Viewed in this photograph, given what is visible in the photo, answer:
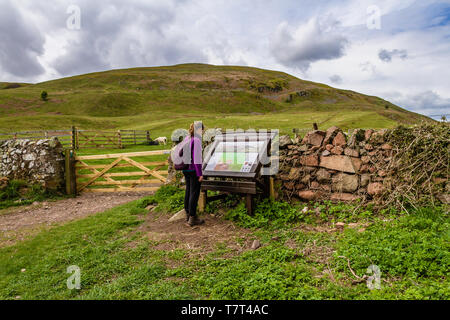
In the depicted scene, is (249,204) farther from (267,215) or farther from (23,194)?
(23,194)

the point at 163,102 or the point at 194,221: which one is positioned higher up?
the point at 163,102

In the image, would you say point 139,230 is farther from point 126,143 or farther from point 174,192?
point 126,143

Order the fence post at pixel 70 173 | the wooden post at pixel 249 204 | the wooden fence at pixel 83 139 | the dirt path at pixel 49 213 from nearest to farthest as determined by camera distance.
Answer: the wooden post at pixel 249 204
the dirt path at pixel 49 213
the fence post at pixel 70 173
the wooden fence at pixel 83 139

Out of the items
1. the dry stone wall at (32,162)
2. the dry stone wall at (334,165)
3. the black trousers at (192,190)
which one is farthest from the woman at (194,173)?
the dry stone wall at (32,162)

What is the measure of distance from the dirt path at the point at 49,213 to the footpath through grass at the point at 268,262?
1191mm

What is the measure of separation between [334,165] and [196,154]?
126 inches

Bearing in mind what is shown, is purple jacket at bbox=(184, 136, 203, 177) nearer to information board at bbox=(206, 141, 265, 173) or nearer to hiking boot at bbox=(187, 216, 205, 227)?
information board at bbox=(206, 141, 265, 173)

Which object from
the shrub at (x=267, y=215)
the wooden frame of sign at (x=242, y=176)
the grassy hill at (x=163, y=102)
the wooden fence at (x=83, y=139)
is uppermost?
the grassy hill at (x=163, y=102)

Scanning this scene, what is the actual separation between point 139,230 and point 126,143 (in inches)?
1020

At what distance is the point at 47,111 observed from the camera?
6712 centimetres

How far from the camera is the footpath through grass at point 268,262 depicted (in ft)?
11.1

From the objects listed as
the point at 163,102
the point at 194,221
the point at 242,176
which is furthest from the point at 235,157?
the point at 163,102

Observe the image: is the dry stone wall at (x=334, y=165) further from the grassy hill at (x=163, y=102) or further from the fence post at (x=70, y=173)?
the grassy hill at (x=163, y=102)

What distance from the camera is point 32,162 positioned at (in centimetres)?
1062
